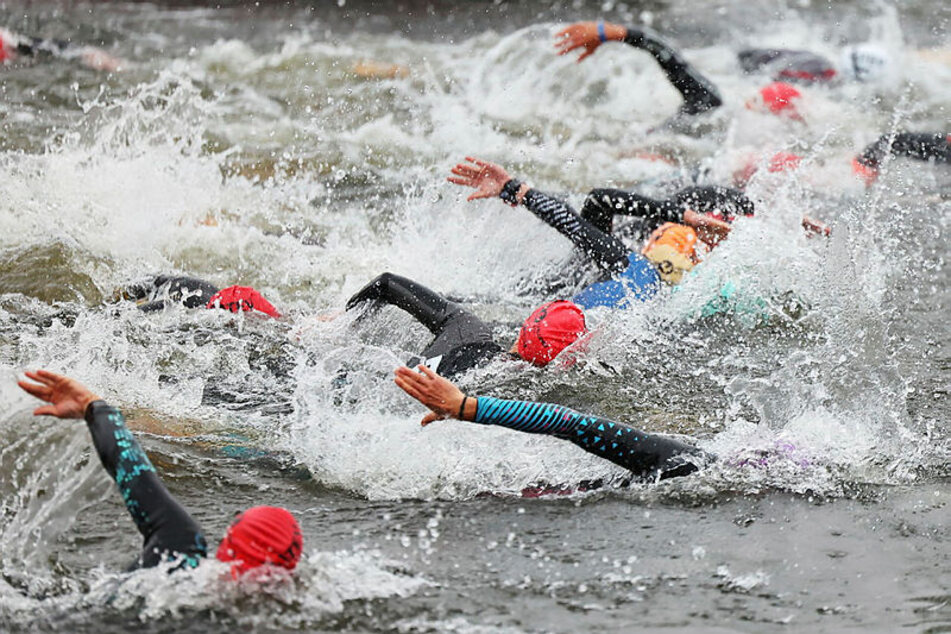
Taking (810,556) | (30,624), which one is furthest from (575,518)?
(30,624)

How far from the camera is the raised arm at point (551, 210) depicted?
21.7 feet

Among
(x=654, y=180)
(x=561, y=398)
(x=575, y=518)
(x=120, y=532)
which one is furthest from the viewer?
(x=654, y=180)

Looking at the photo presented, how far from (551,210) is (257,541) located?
135 inches

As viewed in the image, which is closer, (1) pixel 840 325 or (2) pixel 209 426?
(2) pixel 209 426

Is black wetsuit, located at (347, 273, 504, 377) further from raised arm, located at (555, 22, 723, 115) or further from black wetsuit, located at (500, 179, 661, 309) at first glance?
raised arm, located at (555, 22, 723, 115)

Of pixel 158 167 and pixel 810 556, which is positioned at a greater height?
pixel 158 167

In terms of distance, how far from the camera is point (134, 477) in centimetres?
378

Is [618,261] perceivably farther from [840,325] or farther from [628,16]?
[628,16]

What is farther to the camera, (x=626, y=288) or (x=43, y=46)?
(x=43, y=46)

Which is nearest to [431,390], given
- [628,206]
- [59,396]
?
[59,396]

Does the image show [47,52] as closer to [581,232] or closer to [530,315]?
[581,232]

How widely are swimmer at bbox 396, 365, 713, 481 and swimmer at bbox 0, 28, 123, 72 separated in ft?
29.0

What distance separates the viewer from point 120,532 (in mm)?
4410

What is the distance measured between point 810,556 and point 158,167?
5649 mm
